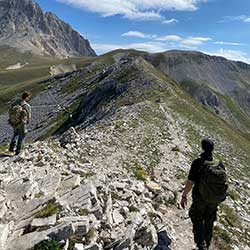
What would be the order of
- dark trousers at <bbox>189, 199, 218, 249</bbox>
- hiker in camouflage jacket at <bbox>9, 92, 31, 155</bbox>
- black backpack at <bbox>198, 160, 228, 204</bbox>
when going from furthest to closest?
hiker in camouflage jacket at <bbox>9, 92, 31, 155</bbox> → dark trousers at <bbox>189, 199, 218, 249</bbox> → black backpack at <bbox>198, 160, 228, 204</bbox>

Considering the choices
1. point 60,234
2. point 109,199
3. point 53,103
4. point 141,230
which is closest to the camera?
point 60,234

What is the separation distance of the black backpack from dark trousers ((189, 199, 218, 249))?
46cm

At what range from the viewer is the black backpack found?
11203 mm

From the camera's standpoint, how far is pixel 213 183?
11.2 m

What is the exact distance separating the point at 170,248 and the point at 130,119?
25501mm

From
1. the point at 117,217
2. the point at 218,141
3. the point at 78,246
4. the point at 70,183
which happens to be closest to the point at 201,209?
the point at 117,217

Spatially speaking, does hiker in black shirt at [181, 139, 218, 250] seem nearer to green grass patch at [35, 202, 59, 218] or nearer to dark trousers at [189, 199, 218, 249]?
dark trousers at [189, 199, 218, 249]

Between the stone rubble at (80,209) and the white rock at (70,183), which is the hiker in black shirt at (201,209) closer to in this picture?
A: the stone rubble at (80,209)

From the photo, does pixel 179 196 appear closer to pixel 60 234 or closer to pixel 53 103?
pixel 60 234

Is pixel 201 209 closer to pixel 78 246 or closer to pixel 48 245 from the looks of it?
pixel 78 246

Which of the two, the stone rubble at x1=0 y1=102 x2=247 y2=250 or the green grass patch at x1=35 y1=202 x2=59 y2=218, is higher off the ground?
the green grass patch at x1=35 y1=202 x2=59 y2=218

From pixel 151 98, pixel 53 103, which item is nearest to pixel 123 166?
pixel 151 98

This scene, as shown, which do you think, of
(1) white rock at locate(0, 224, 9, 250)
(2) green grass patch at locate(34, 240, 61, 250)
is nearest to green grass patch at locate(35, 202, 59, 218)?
(1) white rock at locate(0, 224, 9, 250)

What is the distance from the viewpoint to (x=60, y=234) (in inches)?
416
